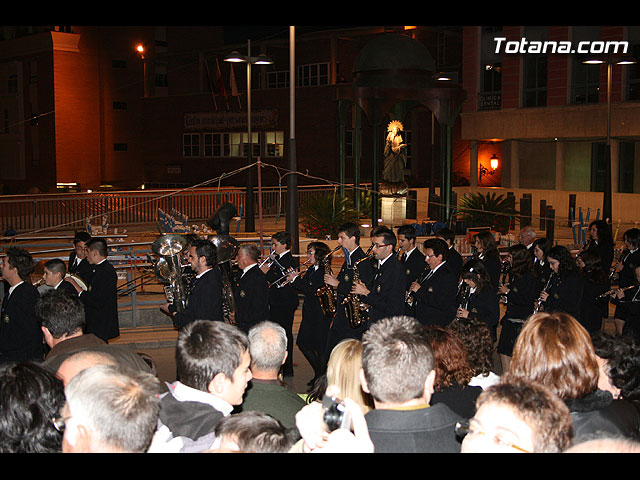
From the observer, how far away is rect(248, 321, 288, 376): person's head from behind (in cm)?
491

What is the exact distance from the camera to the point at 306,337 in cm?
919

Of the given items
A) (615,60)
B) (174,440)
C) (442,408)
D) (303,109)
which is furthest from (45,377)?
(303,109)

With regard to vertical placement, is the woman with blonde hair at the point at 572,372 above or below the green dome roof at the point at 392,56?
below

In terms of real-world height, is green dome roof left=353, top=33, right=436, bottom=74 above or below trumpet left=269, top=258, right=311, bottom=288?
above

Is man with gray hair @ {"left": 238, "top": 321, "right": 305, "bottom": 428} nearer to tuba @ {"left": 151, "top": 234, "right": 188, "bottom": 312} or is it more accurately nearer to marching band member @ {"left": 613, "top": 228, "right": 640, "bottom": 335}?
tuba @ {"left": 151, "top": 234, "right": 188, "bottom": 312}

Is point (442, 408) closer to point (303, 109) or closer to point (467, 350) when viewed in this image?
point (467, 350)

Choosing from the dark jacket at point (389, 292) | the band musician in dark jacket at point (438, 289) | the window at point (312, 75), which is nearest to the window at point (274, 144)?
the window at point (312, 75)

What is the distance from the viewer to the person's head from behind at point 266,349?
491 cm

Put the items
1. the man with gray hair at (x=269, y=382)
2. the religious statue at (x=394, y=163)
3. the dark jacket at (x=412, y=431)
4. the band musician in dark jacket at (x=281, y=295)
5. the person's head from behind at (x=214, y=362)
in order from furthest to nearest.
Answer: the religious statue at (x=394, y=163), the band musician in dark jacket at (x=281, y=295), the man with gray hair at (x=269, y=382), the person's head from behind at (x=214, y=362), the dark jacket at (x=412, y=431)

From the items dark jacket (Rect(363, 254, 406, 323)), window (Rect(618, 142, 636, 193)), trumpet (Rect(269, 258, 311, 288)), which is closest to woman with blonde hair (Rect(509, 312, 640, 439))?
dark jacket (Rect(363, 254, 406, 323))

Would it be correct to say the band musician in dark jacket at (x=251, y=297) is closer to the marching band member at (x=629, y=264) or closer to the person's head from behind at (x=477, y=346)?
the person's head from behind at (x=477, y=346)

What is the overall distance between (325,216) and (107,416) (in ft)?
52.0

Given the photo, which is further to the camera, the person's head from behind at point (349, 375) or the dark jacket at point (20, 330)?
the dark jacket at point (20, 330)

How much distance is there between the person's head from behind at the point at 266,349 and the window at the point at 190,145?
121ft
